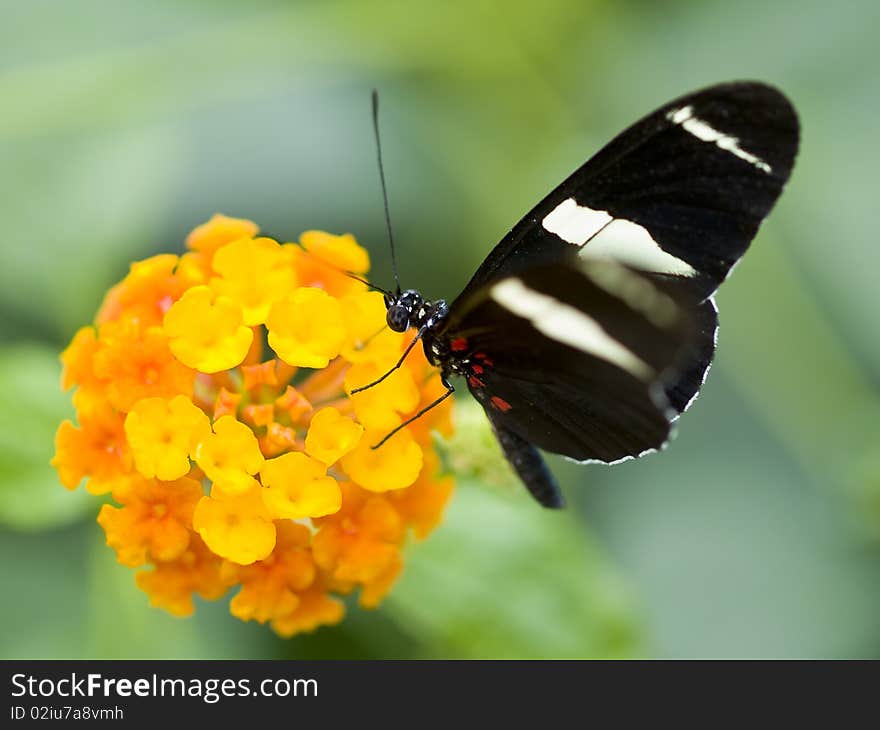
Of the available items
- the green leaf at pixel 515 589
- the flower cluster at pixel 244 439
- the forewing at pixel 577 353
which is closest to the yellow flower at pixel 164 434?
the flower cluster at pixel 244 439

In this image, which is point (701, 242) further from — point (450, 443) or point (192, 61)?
point (192, 61)

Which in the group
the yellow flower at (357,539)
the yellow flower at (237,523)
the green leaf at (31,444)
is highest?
the yellow flower at (237,523)

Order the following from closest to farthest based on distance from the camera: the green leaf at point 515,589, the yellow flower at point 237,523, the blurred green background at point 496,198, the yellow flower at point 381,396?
the yellow flower at point 237,523 → the yellow flower at point 381,396 → the green leaf at point 515,589 → the blurred green background at point 496,198

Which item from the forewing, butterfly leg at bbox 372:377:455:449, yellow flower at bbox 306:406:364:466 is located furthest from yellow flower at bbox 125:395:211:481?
the forewing

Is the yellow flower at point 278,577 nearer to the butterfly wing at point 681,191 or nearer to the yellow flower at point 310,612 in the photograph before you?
the yellow flower at point 310,612
